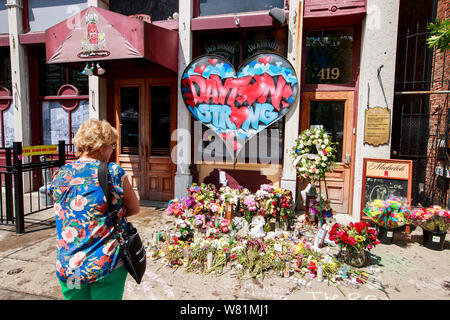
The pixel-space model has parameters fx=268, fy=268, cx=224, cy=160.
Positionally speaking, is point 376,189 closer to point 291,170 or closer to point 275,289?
point 291,170

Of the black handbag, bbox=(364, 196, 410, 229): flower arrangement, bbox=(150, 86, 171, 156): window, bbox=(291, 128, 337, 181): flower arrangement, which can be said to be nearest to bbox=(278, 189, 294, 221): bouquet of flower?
bbox=(291, 128, 337, 181): flower arrangement

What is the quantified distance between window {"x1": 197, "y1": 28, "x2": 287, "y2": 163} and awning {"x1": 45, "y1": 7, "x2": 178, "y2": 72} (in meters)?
1.41

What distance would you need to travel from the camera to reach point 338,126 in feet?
20.1

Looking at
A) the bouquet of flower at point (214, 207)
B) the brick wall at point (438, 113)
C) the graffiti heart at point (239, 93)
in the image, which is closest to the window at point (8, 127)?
the graffiti heart at point (239, 93)

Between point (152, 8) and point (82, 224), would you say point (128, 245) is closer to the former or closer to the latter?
point (82, 224)

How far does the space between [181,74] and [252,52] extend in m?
1.76

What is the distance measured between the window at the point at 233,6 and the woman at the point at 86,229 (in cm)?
552

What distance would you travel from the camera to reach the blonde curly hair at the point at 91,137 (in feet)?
6.53

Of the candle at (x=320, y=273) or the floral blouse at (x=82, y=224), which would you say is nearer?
the floral blouse at (x=82, y=224)

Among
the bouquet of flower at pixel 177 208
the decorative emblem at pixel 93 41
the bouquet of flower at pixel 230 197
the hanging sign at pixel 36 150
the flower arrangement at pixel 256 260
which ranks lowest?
the flower arrangement at pixel 256 260

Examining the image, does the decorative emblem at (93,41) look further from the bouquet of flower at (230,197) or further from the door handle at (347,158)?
the door handle at (347,158)

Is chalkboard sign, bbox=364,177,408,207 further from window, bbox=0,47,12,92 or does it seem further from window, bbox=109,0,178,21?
window, bbox=0,47,12,92

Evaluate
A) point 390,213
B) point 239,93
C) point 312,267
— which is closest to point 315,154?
point 390,213

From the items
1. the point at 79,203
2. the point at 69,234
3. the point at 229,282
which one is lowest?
the point at 229,282
